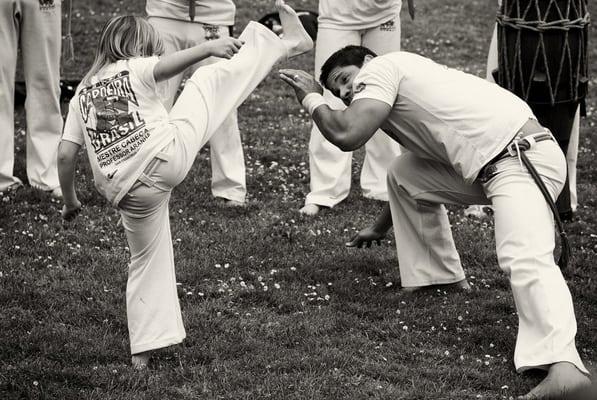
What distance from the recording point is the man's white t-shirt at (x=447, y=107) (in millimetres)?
5047

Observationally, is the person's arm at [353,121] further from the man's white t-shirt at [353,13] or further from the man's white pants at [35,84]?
the man's white pants at [35,84]

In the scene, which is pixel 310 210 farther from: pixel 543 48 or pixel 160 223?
pixel 160 223

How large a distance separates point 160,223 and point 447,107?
1.61m

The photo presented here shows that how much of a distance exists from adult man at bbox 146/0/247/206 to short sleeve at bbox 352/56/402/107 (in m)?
2.36

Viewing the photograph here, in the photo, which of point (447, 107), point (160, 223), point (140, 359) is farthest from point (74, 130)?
point (447, 107)

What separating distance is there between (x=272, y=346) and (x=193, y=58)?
154cm

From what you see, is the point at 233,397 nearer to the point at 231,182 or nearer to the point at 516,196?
the point at 516,196

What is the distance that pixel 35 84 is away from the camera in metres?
7.80

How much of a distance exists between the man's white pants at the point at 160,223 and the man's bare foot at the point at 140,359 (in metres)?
0.04

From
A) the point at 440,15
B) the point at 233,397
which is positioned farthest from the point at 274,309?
the point at 440,15

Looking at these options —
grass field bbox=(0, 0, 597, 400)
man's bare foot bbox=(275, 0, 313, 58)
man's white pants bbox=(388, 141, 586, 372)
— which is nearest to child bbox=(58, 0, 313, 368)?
grass field bbox=(0, 0, 597, 400)

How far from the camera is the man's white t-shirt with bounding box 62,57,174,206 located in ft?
15.1

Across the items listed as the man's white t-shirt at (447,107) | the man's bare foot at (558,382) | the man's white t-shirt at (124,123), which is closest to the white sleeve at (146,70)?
the man's white t-shirt at (124,123)

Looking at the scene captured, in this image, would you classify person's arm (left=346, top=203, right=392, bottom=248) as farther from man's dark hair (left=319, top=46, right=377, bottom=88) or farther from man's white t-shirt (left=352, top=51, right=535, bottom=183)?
man's dark hair (left=319, top=46, right=377, bottom=88)
